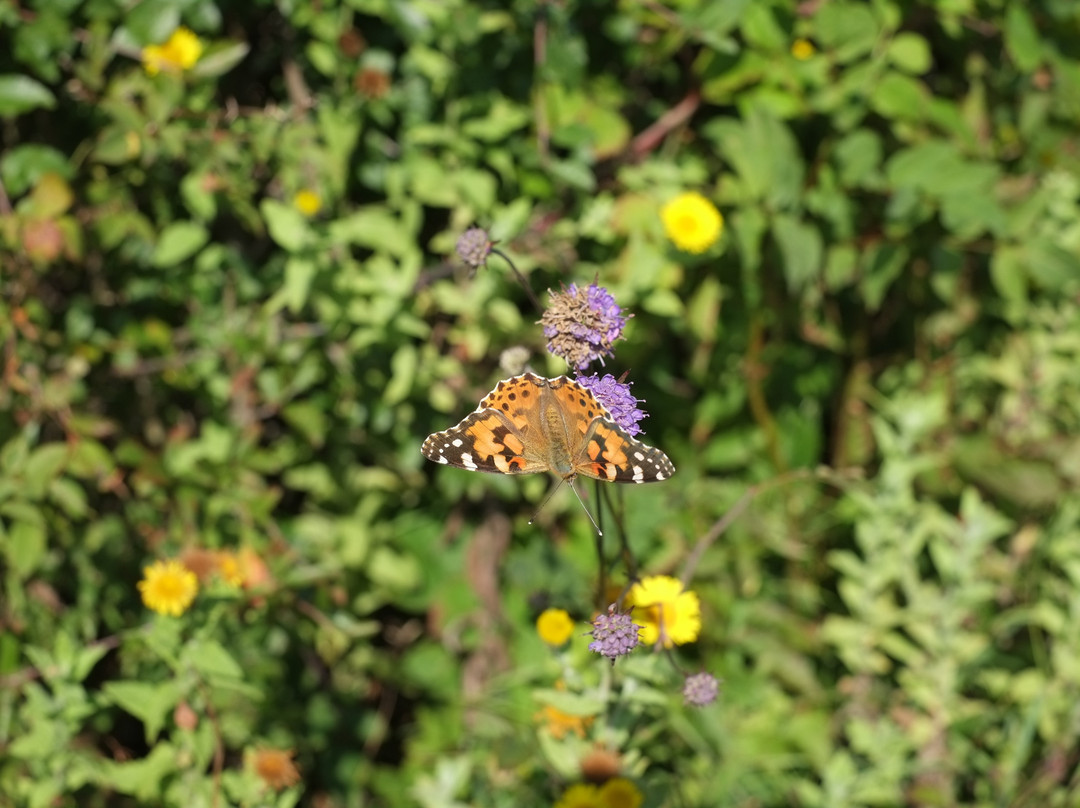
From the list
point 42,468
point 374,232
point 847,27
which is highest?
point 847,27

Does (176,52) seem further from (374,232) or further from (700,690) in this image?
(700,690)

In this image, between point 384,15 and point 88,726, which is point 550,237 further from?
point 88,726

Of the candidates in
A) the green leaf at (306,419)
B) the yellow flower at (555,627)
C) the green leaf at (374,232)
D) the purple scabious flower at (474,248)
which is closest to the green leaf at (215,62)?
the green leaf at (374,232)

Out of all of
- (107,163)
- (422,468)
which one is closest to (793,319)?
(422,468)

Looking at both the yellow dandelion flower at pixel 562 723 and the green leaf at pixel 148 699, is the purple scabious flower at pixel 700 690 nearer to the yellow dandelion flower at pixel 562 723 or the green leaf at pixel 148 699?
the yellow dandelion flower at pixel 562 723

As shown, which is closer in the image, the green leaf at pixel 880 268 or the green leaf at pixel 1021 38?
the green leaf at pixel 1021 38

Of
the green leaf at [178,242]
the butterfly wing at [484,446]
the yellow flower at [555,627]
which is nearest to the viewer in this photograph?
the butterfly wing at [484,446]

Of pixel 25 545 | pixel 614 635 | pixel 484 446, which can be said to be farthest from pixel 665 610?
pixel 25 545
